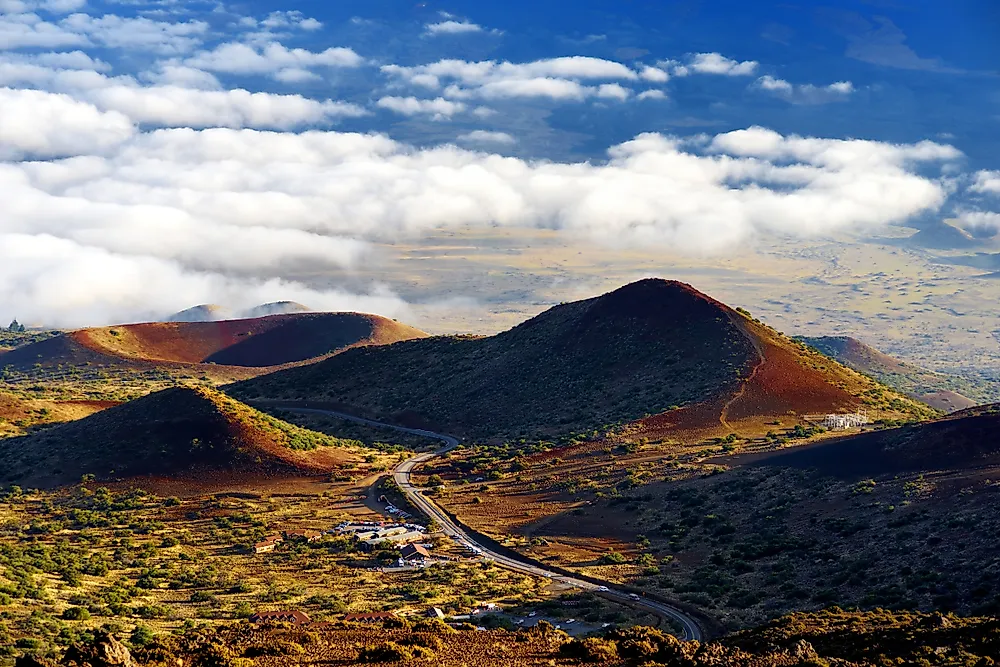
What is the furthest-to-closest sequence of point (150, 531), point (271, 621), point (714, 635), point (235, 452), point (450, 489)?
point (235, 452) → point (450, 489) → point (150, 531) → point (714, 635) → point (271, 621)

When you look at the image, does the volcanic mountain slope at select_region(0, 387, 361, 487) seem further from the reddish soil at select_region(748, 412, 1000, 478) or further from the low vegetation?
the low vegetation

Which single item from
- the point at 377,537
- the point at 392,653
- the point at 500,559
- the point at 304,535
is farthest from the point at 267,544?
the point at 392,653

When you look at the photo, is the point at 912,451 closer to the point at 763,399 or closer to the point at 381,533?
the point at 763,399

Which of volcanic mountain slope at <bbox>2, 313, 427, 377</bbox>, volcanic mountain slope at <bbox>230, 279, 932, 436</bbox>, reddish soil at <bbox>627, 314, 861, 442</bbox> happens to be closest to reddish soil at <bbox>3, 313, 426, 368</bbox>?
volcanic mountain slope at <bbox>2, 313, 427, 377</bbox>

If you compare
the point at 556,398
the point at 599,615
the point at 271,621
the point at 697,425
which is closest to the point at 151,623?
the point at 271,621

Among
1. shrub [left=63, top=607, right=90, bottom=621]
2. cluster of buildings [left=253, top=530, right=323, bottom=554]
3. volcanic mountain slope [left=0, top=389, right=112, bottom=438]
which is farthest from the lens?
volcanic mountain slope [left=0, top=389, right=112, bottom=438]

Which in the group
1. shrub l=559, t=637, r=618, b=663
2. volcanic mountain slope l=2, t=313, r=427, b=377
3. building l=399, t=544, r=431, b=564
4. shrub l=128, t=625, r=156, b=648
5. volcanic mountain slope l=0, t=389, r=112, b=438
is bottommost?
building l=399, t=544, r=431, b=564

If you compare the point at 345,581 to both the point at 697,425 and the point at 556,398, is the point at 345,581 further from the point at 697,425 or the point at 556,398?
the point at 556,398
